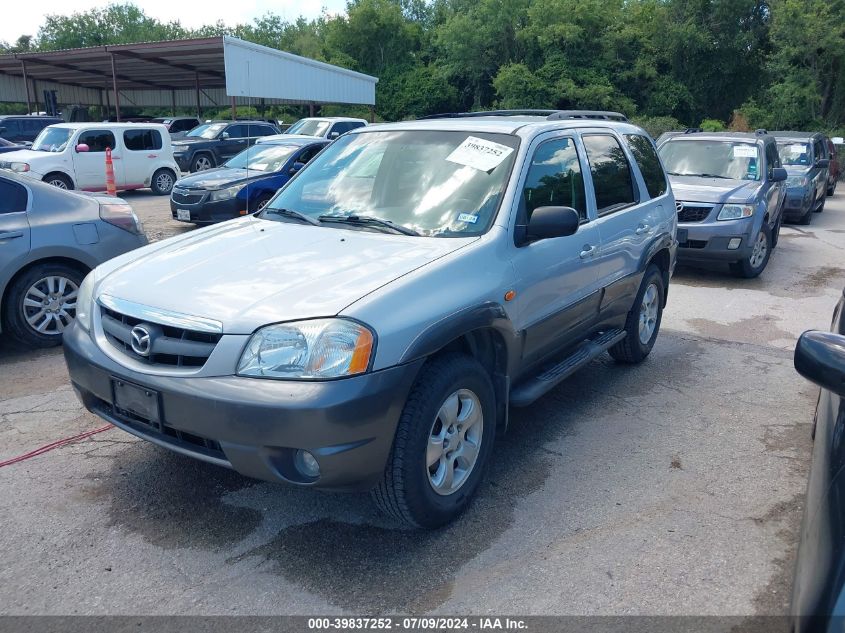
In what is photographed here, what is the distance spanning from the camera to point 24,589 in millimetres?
2922

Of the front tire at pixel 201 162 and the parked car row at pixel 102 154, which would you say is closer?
the parked car row at pixel 102 154

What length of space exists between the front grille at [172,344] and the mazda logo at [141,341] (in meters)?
0.01

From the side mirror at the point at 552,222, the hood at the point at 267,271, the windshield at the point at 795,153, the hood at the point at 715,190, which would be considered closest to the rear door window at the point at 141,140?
the hood at the point at 715,190

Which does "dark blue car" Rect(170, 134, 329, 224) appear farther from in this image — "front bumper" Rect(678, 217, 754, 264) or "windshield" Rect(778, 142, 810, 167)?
"windshield" Rect(778, 142, 810, 167)

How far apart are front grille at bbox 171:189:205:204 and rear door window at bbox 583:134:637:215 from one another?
8.18 metres

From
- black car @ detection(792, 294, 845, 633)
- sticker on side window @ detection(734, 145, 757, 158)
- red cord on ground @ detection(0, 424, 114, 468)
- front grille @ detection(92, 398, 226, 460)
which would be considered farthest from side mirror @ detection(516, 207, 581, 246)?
sticker on side window @ detection(734, 145, 757, 158)

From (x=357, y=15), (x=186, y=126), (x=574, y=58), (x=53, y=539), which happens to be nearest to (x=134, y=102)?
(x=357, y=15)

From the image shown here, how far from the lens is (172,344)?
10.1 ft

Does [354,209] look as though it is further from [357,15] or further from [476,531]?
[357,15]

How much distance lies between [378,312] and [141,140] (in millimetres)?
15943

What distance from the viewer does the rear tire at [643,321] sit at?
558cm

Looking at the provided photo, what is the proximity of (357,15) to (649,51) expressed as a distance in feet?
74.4

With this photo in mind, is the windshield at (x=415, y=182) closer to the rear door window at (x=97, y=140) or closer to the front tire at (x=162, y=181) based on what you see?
the rear door window at (x=97, y=140)

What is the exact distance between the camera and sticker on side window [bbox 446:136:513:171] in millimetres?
4055
